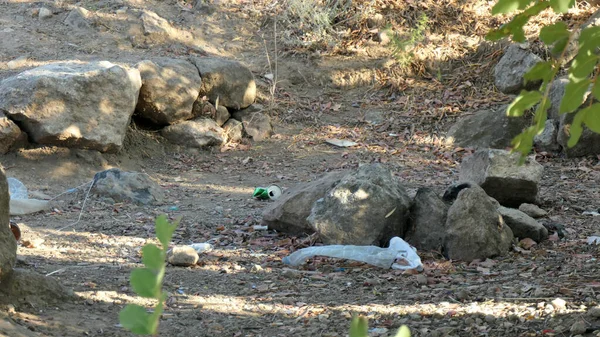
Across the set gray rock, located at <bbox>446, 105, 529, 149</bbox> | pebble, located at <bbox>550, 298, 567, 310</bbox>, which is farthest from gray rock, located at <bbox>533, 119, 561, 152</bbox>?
pebble, located at <bbox>550, 298, 567, 310</bbox>

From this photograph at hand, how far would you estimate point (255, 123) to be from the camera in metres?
9.44

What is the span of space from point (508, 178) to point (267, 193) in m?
2.20

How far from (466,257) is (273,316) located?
1500mm

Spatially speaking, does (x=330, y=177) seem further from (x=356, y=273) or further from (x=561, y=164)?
(x=561, y=164)

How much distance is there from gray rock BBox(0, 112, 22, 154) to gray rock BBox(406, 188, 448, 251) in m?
4.31

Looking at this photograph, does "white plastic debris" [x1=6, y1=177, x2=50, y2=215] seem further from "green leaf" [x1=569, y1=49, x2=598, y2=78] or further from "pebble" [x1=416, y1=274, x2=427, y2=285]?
"green leaf" [x1=569, y1=49, x2=598, y2=78]

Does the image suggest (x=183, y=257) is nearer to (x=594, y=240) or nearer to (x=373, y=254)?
(x=373, y=254)

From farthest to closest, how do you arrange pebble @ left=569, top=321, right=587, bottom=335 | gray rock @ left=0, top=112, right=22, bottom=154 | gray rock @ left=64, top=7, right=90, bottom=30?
gray rock @ left=64, top=7, right=90, bottom=30
gray rock @ left=0, top=112, right=22, bottom=154
pebble @ left=569, top=321, right=587, bottom=335

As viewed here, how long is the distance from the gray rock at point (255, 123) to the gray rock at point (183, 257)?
4.47 metres

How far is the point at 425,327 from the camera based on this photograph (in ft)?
11.9

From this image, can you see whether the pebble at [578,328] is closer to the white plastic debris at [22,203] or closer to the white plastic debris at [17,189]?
the white plastic debris at [22,203]

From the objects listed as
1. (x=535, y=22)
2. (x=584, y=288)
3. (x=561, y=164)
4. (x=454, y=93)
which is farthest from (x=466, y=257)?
(x=535, y=22)

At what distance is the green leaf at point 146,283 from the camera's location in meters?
1.09

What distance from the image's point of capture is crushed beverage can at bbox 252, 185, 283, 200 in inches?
280
